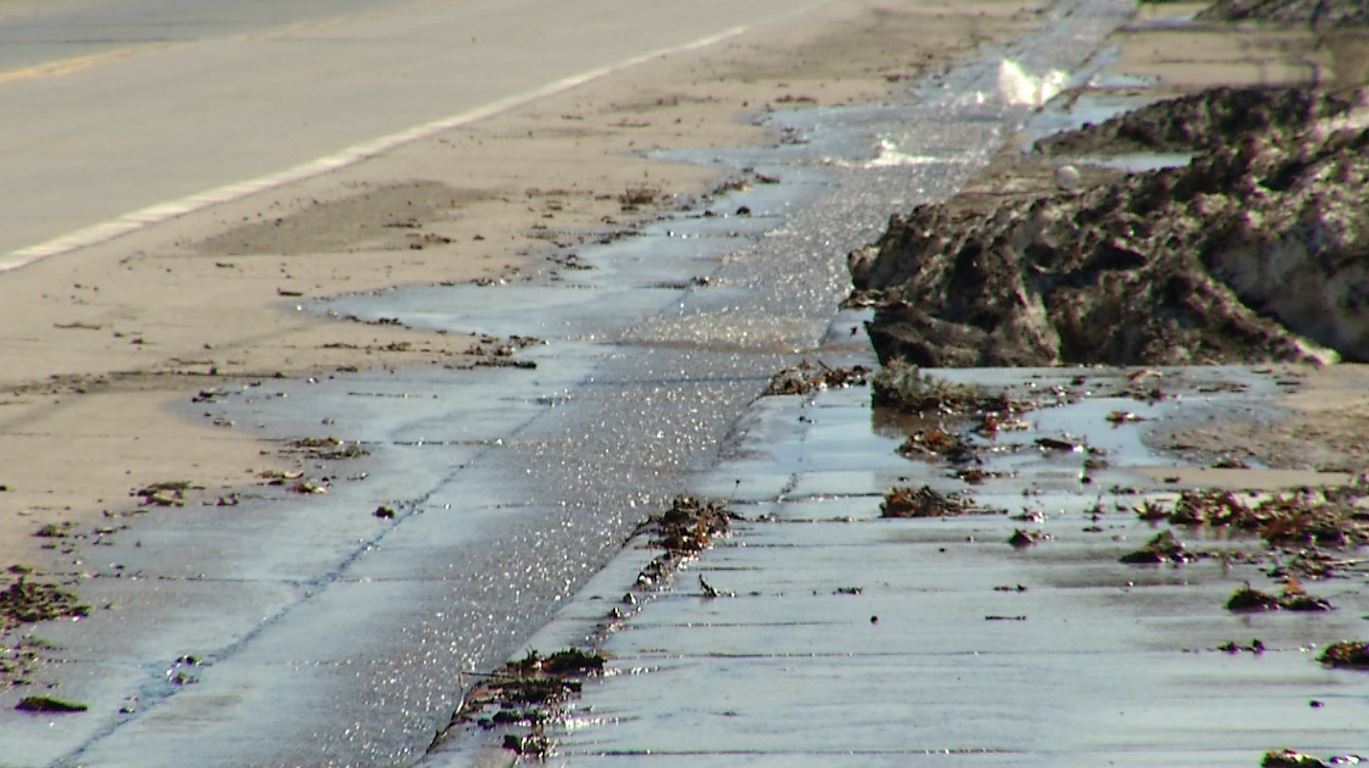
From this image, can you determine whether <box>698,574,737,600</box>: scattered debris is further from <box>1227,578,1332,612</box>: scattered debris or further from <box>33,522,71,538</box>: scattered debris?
<box>33,522,71,538</box>: scattered debris

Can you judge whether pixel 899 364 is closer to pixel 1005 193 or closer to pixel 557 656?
pixel 557 656

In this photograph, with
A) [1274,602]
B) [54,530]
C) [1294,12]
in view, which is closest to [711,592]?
[1274,602]

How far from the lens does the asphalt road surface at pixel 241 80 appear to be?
1686 centimetres

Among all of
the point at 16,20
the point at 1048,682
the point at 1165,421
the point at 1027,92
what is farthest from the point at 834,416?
the point at 16,20

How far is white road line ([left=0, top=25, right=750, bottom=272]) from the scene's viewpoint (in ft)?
45.4

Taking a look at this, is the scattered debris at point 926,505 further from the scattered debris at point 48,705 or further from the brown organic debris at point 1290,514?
the scattered debris at point 48,705

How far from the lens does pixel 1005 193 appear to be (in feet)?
53.7

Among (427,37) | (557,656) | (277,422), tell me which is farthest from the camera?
(427,37)

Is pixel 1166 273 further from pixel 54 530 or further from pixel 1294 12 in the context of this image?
pixel 1294 12

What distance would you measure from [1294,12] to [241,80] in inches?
→ 716

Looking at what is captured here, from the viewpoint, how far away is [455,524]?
7738 millimetres

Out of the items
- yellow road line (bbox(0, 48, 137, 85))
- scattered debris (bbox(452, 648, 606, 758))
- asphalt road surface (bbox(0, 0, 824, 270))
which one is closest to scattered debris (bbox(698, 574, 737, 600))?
scattered debris (bbox(452, 648, 606, 758))

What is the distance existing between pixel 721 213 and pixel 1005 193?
7.27 feet

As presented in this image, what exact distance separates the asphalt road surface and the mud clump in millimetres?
6827
